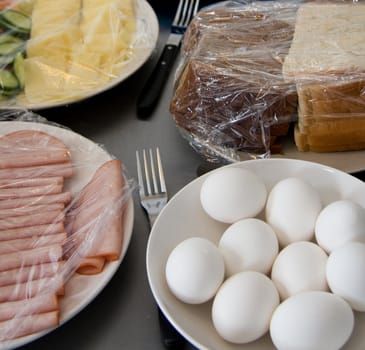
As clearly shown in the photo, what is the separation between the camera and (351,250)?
523 mm

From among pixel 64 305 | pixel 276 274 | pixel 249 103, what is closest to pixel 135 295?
pixel 64 305

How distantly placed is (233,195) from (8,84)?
514mm

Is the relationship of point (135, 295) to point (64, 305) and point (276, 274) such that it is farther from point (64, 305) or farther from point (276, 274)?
point (276, 274)

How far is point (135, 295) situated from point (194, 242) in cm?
16

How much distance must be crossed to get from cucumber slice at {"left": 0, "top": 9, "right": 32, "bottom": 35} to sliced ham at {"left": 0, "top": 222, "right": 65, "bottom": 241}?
516 mm

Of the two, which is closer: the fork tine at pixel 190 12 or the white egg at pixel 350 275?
the white egg at pixel 350 275

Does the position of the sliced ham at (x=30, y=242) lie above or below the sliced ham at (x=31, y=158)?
below

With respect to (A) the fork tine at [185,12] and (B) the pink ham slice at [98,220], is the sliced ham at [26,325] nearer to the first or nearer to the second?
(B) the pink ham slice at [98,220]

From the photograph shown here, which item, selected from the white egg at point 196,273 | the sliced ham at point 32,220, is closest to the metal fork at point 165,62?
the sliced ham at point 32,220

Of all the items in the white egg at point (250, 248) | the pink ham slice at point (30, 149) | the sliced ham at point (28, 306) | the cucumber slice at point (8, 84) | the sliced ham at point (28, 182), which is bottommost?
the sliced ham at point (28, 306)


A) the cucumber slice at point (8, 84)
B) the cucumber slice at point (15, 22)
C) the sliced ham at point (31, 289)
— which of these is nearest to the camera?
the sliced ham at point (31, 289)

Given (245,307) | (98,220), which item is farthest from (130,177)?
(245,307)

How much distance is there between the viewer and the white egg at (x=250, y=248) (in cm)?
56

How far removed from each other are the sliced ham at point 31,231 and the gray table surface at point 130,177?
10 cm
